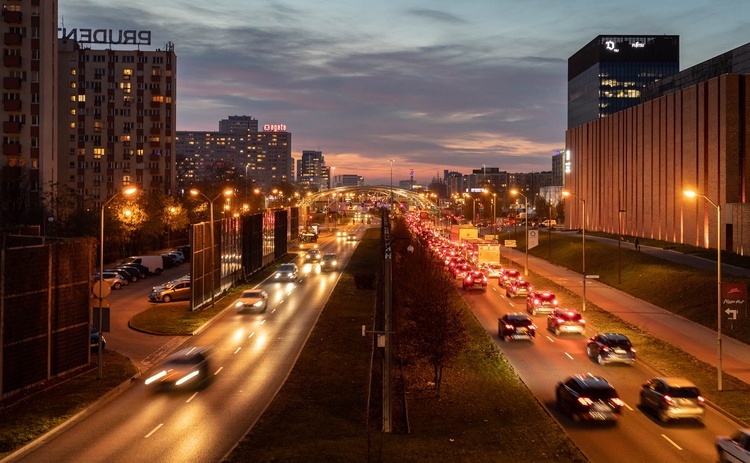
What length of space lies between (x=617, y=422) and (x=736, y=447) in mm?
5895

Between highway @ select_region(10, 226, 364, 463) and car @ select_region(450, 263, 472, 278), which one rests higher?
car @ select_region(450, 263, 472, 278)

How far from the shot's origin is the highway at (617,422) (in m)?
20.0

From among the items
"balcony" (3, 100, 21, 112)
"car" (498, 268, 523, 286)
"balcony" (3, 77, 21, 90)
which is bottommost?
"car" (498, 268, 523, 286)

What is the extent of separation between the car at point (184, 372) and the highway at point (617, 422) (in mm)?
12143

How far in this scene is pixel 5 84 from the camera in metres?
75.9

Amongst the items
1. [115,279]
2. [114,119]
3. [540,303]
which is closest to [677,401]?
[540,303]

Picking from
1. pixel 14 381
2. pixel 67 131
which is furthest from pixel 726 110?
pixel 67 131

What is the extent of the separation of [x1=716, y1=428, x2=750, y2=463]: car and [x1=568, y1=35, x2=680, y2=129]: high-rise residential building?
161881mm

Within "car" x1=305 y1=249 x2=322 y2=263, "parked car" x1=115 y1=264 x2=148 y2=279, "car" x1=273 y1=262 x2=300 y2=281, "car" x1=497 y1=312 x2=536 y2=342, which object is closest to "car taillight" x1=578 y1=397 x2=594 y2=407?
"car" x1=497 y1=312 x2=536 y2=342

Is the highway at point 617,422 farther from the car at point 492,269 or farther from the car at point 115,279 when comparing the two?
the car at point 115,279

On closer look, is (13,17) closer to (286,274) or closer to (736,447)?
(286,274)

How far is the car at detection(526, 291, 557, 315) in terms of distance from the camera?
44.7 meters

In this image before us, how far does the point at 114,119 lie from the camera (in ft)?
425

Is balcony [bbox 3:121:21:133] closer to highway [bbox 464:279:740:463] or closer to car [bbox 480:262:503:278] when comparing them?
car [bbox 480:262:503:278]
